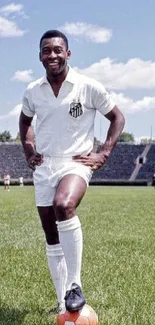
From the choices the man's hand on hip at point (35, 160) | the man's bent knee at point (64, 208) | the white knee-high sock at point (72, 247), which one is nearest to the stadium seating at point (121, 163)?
the man's hand on hip at point (35, 160)

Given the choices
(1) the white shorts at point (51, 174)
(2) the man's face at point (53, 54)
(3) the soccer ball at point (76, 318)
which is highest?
(2) the man's face at point (53, 54)

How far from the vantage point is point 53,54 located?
213 inches

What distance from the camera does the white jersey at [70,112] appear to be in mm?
5480

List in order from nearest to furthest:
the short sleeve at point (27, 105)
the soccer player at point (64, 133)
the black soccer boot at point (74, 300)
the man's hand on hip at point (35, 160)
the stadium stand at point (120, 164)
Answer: the black soccer boot at point (74, 300) → the soccer player at point (64, 133) → the man's hand on hip at point (35, 160) → the short sleeve at point (27, 105) → the stadium stand at point (120, 164)

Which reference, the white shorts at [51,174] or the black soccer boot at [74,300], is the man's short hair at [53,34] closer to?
the white shorts at [51,174]

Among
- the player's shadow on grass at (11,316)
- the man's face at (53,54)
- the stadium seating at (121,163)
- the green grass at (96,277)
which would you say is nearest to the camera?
the man's face at (53,54)

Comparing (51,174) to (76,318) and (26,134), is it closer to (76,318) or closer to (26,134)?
(26,134)

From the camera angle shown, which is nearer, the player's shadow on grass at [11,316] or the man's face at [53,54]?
the man's face at [53,54]

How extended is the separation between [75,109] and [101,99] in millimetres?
265

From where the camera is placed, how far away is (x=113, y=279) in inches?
313

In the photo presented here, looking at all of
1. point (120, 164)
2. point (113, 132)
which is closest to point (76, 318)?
point (113, 132)

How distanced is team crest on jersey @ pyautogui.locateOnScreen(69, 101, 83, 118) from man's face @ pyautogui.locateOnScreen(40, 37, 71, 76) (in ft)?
1.04

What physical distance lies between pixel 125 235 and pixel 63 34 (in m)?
8.78

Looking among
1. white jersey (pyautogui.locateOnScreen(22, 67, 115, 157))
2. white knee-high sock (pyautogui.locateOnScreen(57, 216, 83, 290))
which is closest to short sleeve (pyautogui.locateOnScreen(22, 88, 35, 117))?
white jersey (pyautogui.locateOnScreen(22, 67, 115, 157))
